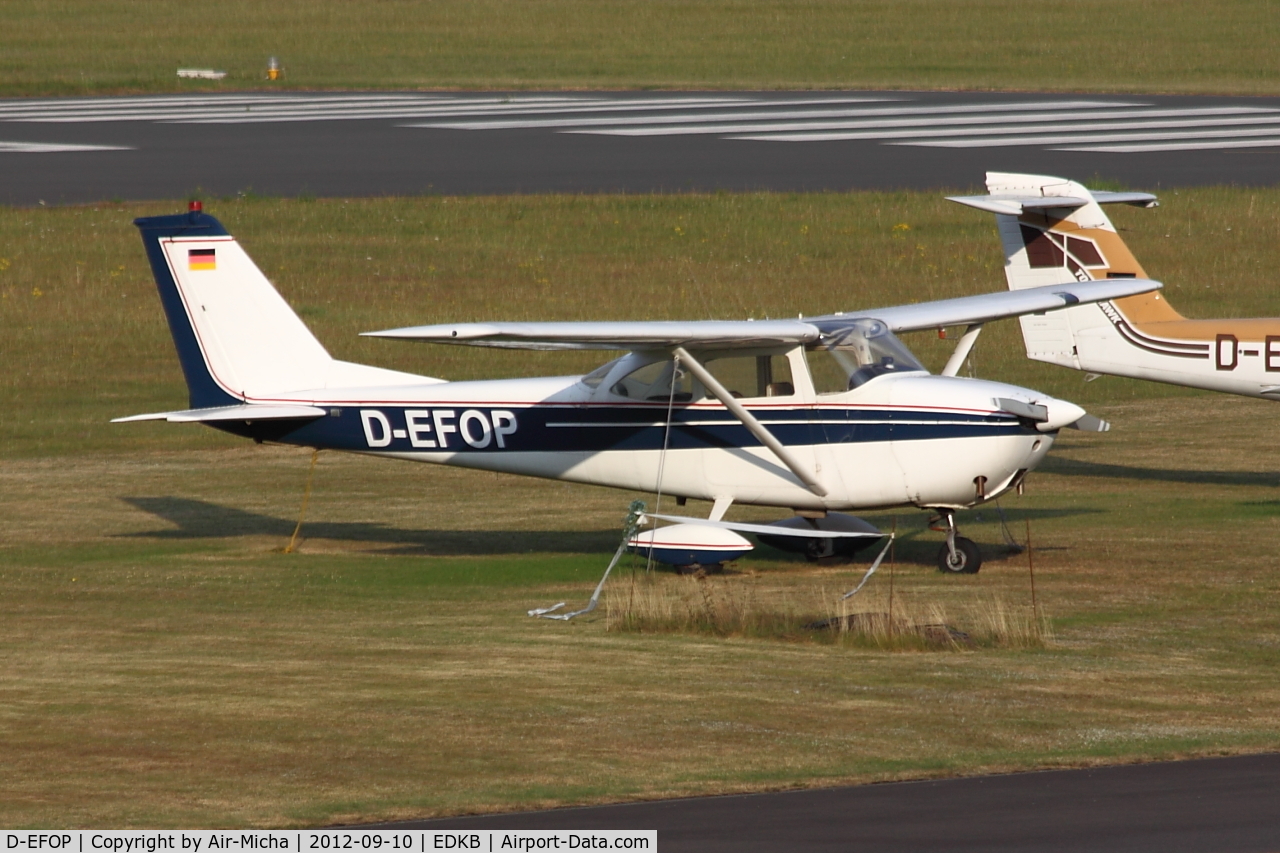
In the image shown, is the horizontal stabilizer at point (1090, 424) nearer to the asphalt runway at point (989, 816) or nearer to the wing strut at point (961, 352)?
the wing strut at point (961, 352)

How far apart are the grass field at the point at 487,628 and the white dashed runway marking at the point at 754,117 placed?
14.8 metres

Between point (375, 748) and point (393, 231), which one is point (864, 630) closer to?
point (375, 748)

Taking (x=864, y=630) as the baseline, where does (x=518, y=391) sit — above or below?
above

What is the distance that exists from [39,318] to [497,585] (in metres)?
16.8

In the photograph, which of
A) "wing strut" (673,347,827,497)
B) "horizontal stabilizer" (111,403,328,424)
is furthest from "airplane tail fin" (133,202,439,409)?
"wing strut" (673,347,827,497)

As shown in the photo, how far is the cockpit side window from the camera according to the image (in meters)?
15.4

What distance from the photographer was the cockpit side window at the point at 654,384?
15375 millimetres

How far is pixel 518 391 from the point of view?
15.9m

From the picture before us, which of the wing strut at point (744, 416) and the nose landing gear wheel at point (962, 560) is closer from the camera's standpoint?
the wing strut at point (744, 416)

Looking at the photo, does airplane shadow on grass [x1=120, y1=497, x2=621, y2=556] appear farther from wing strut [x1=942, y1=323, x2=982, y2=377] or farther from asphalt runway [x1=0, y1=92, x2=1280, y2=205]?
asphalt runway [x1=0, y1=92, x2=1280, y2=205]

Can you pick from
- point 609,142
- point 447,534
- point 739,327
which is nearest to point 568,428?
point 739,327

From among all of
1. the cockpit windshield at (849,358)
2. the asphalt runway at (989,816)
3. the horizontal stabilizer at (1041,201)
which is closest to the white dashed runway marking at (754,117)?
the horizontal stabilizer at (1041,201)

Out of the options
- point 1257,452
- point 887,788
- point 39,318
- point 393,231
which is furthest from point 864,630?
point 393,231

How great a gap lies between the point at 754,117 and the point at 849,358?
3331cm
